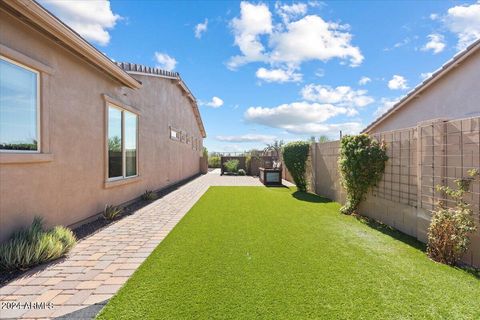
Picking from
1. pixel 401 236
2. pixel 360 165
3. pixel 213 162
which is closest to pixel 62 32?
pixel 360 165

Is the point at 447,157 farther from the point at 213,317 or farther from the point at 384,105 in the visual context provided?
the point at 384,105

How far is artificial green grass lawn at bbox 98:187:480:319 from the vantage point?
2.42m

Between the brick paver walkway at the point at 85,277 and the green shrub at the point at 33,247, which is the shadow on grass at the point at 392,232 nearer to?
the brick paver walkway at the point at 85,277

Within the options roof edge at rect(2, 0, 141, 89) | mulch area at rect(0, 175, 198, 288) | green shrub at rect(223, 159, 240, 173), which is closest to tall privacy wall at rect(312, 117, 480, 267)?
mulch area at rect(0, 175, 198, 288)

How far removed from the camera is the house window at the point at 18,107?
3508 millimetres

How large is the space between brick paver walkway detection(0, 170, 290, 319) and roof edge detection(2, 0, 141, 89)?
378cm

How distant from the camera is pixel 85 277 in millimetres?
3125

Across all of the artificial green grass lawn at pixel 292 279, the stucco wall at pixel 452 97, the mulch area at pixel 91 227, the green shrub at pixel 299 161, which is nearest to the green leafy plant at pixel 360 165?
the artificial green grass lawn at pixel 292 279

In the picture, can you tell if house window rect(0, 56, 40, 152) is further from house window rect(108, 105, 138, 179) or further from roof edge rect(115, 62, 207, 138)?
roof edge rect(115, 62, 207, 138)

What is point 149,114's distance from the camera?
9.80 metres

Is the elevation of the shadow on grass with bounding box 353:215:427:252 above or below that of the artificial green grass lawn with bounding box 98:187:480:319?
below

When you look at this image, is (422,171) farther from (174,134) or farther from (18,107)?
(174,134)

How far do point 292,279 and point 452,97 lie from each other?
32.8 ft

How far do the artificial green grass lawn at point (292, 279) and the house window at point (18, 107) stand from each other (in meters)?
2.84
